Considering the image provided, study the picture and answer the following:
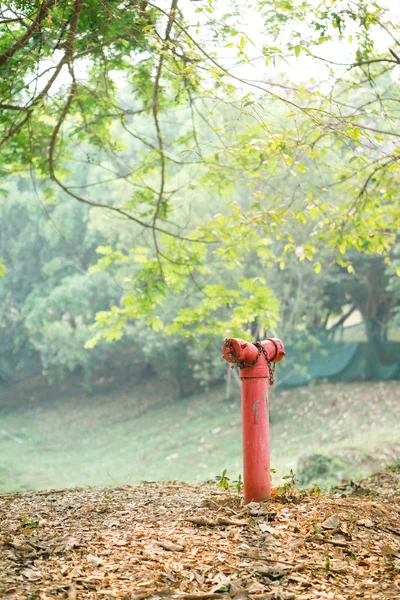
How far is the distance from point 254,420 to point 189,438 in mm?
12491

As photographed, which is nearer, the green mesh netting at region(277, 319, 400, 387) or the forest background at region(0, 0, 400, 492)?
the forest background at region(0, 0, 400, 492)

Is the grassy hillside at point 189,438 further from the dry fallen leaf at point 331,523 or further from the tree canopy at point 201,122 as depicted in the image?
the dry fallen leaf at point 331,523

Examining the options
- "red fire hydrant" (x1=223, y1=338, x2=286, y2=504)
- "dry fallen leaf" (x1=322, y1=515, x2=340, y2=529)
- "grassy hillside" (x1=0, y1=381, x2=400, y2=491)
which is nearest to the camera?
"dry fallen leaf" (x1=322, y1=515, x2=340, y2=529)

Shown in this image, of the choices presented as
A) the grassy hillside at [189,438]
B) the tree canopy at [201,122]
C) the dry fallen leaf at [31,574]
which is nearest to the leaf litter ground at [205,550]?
the dry fallen leaf at [31,574]

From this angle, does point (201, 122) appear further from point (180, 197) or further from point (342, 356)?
point (342, 356)

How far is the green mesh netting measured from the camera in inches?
631

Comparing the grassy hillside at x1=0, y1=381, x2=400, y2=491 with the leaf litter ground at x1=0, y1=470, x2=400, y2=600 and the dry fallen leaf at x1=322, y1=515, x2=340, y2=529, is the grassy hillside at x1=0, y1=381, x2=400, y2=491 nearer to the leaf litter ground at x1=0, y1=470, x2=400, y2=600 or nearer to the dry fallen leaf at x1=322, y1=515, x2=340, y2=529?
the leaf litter ground at x1=0, y1=470, x2=400, y2=600

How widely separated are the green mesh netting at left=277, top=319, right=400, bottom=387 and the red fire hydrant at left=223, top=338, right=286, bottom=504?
1235 cm

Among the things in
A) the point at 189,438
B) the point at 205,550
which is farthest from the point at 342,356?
the point at 205,550

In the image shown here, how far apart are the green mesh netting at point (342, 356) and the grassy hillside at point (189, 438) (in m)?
0.36

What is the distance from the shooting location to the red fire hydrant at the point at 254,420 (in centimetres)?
374

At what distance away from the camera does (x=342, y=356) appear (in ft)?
53.3

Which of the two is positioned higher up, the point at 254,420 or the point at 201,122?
the point at 201,122

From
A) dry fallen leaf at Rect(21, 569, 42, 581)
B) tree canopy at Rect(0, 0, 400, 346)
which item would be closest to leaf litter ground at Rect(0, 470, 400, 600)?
dry fallen leaf at Rect(21, 569, 42, 581)
